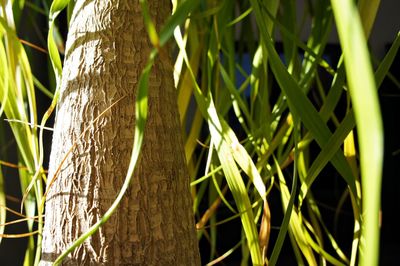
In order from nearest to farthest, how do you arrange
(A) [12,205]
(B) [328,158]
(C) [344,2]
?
(C) [344,2], (B) [328,158], (A) [12,205]

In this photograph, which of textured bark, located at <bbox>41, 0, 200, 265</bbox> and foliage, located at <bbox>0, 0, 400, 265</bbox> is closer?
foliage, located at <bbox>0, 0, 400, 265</bbox>

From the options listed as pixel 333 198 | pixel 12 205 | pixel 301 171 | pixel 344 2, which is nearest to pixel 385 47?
pixel 333 198

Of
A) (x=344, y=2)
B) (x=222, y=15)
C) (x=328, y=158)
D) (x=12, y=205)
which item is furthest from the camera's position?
(x=12, y=205)

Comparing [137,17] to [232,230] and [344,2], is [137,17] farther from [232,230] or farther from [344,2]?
[232,230]

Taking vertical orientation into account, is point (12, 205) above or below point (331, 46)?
below

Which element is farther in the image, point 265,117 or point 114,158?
point 265,117

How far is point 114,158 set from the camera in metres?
0.24

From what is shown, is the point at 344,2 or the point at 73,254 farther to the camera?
the point at 73,254

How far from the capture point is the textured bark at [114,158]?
9.1 inches

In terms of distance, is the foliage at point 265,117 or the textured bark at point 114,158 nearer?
the foliage at point 265,117

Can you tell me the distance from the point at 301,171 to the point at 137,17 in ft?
0.51

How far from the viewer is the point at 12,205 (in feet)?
2.98

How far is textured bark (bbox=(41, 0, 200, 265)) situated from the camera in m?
0.23

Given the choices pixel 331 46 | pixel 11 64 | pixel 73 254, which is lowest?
pixel 73 254
